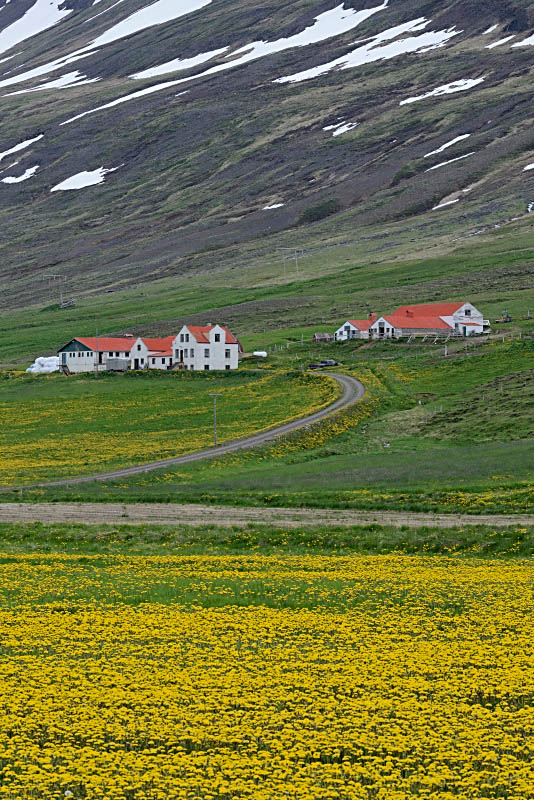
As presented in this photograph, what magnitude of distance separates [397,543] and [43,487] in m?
32.3

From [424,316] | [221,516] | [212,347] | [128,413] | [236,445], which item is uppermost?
[424,316]

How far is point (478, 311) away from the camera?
170m

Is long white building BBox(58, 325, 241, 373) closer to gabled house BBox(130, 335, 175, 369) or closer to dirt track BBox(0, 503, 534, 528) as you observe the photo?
gabled house BBox(130, 335, 175, 369)

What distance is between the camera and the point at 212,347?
15138 centimetres

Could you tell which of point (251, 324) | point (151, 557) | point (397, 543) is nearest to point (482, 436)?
point (397, 543)

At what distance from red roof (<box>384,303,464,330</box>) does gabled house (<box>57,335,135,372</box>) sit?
1925 inches

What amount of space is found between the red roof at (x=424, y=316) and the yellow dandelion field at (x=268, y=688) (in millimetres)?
138178

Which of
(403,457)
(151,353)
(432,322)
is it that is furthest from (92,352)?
(403,457)

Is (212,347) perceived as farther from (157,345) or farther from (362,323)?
(362,323)

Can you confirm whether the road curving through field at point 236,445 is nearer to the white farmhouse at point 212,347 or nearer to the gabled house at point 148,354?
the white farmhouse at point 212,347

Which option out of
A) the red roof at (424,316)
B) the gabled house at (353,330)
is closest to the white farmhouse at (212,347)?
the gabled house at (353,330)

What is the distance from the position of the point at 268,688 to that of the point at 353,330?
152 metres

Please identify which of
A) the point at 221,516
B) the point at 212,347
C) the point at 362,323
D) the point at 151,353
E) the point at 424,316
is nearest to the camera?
the point at 221,516

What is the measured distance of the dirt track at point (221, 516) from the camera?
44.6 m
